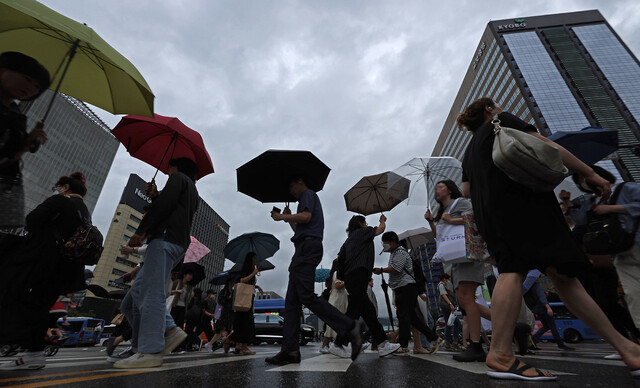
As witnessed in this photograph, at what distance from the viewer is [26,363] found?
239 centimetres

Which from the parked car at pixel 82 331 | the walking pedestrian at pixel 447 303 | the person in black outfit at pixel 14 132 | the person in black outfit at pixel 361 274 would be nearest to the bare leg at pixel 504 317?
the person in black outfit at pixel 361 274

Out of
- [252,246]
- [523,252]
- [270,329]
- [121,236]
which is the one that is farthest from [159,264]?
[121,236]

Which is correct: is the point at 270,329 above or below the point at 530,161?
below

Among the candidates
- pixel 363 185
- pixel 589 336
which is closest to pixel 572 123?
pixel 589 336

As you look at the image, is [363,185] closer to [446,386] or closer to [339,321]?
[339,321]

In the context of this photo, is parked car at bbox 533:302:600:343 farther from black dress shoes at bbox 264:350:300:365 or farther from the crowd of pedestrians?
black dress shoes at bbox 264:350:300:365

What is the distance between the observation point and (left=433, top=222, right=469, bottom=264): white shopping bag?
10.7ft

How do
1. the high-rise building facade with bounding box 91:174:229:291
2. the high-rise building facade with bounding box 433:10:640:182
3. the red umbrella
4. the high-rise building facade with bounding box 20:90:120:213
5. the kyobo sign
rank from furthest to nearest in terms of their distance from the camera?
the high-rise building facade with bounding box 91:174:229:291 → the kyobo sign → the high-rise building facade with bounding box 20:90:120:213 → the high-rise building facade with bounding box 433:10:640:182 → the red umbrella

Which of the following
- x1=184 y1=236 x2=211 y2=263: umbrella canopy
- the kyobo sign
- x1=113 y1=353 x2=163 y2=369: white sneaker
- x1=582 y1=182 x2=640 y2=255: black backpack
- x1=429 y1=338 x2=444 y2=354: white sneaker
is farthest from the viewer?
the kyobo sign

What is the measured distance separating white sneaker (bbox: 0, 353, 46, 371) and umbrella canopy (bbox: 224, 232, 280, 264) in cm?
610

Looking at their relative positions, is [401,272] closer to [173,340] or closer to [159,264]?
[173,340]

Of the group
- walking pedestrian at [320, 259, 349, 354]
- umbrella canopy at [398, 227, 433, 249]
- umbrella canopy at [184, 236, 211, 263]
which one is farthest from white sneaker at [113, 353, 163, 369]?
umbrella canopy at [398, 227, 433, 249]

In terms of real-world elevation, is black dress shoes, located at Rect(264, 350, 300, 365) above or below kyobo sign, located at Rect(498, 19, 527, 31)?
below

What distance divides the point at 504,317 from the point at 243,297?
14.4 ft
